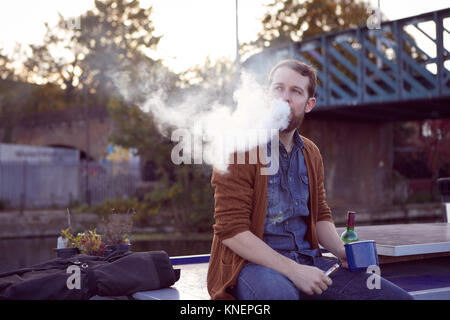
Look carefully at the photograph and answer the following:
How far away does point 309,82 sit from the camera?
10.8 feet

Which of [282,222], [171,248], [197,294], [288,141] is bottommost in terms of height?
[171,248]

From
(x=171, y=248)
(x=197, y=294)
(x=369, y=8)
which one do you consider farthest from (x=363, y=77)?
(x=197, y=294)

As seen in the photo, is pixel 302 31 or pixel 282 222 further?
pixel 302 31

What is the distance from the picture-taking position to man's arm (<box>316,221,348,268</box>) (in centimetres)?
340

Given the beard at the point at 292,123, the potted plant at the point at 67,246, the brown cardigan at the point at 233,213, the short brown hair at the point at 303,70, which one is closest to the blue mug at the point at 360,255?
the brown cardigan at the point at 233,213

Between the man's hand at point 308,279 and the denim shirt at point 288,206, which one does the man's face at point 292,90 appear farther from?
the man's hand at point 308,279

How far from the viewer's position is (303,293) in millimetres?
3096

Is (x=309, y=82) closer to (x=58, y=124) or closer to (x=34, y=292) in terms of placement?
(x=34, y=292)

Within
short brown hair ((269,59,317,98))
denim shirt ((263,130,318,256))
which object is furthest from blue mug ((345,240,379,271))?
short brown hair ((269,59,317,98))

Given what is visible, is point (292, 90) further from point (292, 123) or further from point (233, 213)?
point (233, 213)

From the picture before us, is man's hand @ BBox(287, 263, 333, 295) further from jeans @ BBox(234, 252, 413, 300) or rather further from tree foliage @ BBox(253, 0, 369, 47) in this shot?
tree foliage @ BBox(253, 0, 369, 47)

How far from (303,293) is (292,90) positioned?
3.56ft
